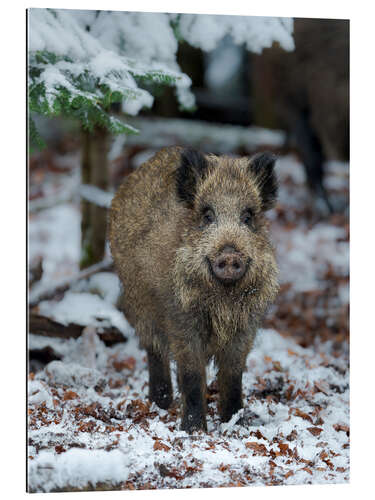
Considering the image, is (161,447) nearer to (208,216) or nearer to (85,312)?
(208,216)

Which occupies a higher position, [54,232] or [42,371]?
[54,232]

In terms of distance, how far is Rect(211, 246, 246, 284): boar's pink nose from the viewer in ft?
15.0

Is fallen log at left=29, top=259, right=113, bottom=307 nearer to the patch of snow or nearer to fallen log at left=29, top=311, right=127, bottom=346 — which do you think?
the patch of snow

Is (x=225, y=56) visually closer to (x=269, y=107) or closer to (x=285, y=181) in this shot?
(x=269, y=107)

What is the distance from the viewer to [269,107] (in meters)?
10.4

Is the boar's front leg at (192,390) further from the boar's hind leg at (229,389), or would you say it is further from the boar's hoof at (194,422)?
the boar's hind leg at (229,389)

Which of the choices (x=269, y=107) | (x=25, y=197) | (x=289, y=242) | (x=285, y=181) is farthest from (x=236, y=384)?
(x=269, y=107)

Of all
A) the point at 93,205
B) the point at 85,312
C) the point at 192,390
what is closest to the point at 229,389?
the point at 192,390

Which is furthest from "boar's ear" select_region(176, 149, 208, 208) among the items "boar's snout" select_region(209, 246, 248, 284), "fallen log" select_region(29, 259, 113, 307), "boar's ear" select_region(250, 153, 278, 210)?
"fallen log" select_region(29, 259, 113, 307)

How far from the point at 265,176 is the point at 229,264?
82 centimetres

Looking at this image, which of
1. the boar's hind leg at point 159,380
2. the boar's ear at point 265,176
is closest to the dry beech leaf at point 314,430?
the boar's hind leg at point 159,380

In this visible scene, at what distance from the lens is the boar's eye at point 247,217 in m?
4.93

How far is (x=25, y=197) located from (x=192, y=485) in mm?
2060
